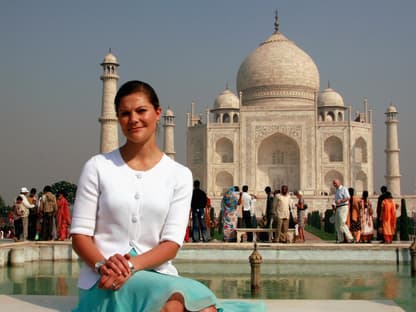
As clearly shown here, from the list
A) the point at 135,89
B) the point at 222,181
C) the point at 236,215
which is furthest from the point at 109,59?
the point at 135,89

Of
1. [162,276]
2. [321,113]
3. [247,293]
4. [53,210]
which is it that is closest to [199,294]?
[162,276]

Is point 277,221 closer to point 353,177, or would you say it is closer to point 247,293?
point 247,293

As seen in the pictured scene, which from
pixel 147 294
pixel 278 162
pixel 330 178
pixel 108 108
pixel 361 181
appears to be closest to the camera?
pixel 147 294

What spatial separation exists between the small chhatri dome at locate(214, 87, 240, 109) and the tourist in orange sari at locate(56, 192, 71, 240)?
71.2 feet

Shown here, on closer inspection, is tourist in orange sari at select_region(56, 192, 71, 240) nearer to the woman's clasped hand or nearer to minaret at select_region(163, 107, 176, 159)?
the woman's clasped hand

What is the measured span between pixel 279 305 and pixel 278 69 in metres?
26.5

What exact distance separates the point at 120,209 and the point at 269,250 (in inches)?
214

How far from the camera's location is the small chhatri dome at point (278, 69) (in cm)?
2858

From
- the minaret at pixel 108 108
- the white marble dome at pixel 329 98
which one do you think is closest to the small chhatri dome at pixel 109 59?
the minaret at pixel 108 108

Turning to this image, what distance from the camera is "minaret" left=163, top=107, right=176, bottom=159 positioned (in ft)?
93.2

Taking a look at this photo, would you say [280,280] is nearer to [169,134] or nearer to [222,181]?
[222,181]

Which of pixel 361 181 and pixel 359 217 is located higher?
pixel 361 181

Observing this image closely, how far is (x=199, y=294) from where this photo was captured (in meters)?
1.81

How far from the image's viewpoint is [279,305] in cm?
280
